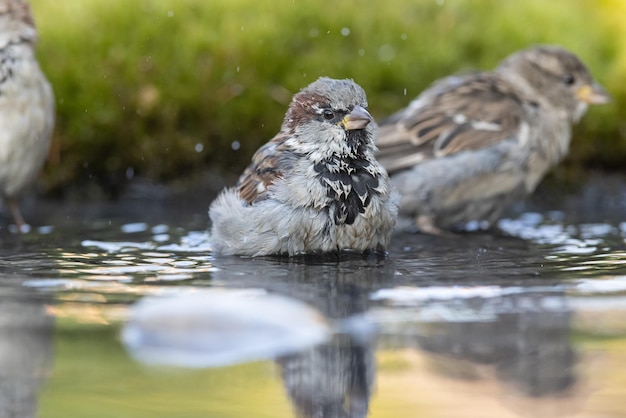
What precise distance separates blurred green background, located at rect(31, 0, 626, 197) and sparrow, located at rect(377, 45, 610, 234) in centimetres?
78

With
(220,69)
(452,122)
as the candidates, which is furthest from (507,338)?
(220,69)

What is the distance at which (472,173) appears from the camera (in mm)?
6344

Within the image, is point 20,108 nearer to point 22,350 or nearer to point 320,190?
point 320,190

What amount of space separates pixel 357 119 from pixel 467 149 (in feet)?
5.52

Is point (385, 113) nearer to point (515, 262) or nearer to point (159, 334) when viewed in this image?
point (515, 262)

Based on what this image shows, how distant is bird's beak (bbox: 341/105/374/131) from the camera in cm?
480

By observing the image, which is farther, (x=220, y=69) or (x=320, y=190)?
(x=220, y=69)

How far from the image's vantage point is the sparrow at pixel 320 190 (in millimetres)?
4758

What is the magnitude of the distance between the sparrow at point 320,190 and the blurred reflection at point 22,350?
4.06ft

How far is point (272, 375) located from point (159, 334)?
0.45 m

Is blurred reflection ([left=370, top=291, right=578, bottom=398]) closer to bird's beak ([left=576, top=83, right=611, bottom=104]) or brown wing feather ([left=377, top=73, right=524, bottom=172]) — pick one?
brown wing feather ([left=377, top=73, right=524, bottom=172])

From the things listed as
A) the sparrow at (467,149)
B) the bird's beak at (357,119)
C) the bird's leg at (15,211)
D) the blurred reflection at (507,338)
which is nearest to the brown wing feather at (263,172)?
the bird's beak at (357,119)

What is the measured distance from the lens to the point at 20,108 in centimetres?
623

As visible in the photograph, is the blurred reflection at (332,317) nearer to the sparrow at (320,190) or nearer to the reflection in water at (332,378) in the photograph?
the reflection in water at (332,378)
